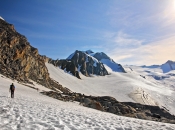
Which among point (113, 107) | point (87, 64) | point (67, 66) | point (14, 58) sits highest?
point (87, 64)

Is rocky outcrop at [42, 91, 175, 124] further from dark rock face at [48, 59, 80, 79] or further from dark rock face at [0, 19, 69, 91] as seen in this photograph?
dark rock face at [48, 59, 80, 79]

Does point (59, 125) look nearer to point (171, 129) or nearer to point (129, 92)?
point (171, 129)

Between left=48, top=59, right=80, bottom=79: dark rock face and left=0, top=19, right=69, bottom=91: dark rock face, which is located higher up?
left=48, top=59, right=80, bottom=79: dark rock face

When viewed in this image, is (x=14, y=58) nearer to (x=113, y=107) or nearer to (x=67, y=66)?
(x=113, y=107)

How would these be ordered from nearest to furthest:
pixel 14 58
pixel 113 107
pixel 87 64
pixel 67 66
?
pixel 113 107 → pixel 14 58 → pixel 67 66 → pixel 87 64

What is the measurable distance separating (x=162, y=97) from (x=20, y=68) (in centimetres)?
8663

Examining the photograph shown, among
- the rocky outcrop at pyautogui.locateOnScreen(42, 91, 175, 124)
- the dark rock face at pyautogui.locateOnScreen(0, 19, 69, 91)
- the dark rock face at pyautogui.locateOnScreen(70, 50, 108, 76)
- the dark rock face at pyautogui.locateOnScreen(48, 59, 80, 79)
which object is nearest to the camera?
the rocky outcrop at pyautogui.locateOnScreen(42, 91, 175, 124)

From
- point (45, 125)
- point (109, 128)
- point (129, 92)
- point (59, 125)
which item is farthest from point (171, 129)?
point (129, 92)

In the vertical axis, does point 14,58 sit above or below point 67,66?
below

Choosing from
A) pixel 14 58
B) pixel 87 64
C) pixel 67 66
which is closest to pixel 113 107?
pixel 14 58

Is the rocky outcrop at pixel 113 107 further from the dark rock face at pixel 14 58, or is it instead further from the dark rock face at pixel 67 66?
the dark rock face at pixel 67 66

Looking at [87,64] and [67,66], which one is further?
[87,64]

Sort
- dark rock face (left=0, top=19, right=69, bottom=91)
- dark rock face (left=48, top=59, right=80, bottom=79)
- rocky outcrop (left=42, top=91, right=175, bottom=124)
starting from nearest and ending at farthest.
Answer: rocky outcrop (left=42, top=91, right=175, bottom=124) → dark rock face (left=0, top=19, right=69, bottom=91) → dark rock face (left=48, top=59, right=80, bottom=79)

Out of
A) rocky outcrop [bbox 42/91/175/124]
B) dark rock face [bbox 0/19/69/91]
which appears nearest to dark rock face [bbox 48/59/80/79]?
dark rock face [bbox 0/19/69/91]
